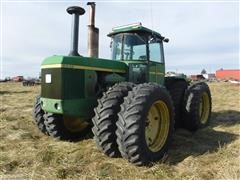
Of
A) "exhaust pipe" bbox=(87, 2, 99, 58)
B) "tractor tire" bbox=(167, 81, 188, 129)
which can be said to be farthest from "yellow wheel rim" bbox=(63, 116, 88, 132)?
"tractor tire" bbox=(167, 81, 188, 129)

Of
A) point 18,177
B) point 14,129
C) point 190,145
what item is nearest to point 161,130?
point 190,145

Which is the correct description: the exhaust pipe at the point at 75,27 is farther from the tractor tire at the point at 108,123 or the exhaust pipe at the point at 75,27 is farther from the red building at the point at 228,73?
the red building at the point at 228,73

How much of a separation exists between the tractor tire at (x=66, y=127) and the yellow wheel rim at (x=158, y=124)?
1.87 m

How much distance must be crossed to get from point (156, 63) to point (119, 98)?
8.41ft

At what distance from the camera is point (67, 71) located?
639cm

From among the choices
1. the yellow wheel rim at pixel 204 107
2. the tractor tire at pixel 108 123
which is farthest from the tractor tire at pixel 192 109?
the tractor tire at pixel 108 123

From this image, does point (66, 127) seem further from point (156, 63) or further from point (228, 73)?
point (228, 73)

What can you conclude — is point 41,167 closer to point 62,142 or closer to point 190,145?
point 62,142

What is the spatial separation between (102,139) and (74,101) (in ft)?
3.17

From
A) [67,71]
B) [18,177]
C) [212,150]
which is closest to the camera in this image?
[18,177]

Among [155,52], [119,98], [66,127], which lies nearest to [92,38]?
[155,52]

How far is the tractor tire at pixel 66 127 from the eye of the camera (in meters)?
7.45

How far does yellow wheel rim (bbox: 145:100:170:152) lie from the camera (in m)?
6.64

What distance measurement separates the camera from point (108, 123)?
234 inches
